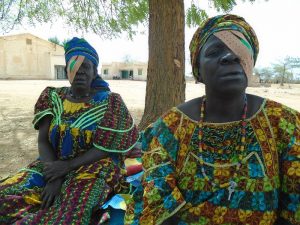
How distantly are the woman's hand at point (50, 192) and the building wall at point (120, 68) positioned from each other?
48.0m

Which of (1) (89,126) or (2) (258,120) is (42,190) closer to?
(1) (89,126)

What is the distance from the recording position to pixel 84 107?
2672 millimetres

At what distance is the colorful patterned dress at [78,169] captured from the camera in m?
2.27

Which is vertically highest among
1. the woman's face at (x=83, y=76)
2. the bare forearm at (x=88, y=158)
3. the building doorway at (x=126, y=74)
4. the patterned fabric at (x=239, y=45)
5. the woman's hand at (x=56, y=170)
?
the patterned fabric at (x=239, y=45)

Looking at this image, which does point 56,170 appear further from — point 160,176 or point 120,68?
point 120,68

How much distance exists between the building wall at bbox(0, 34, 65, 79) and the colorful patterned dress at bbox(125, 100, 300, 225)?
4176cm

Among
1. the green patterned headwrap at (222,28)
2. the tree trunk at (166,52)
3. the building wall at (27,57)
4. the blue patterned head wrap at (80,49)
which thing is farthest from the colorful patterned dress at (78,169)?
the building wall at (27,57)

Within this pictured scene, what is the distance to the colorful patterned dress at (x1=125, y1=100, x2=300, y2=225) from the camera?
58.0 inches

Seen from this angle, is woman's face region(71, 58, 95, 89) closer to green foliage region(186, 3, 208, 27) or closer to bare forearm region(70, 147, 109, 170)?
bare forearm region(70, 147, 109, 170)

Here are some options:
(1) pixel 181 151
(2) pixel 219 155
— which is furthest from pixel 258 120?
(1) pixel 181 151

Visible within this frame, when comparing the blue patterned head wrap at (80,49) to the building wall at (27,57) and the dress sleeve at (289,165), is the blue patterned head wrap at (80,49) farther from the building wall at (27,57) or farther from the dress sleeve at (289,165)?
the building wall at (27,57)

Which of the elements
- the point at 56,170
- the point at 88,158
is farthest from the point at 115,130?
the point at 56,170

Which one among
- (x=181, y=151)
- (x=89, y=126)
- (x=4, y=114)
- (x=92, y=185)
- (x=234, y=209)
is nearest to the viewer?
(x=234, y=209)

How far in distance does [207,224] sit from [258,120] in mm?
556
